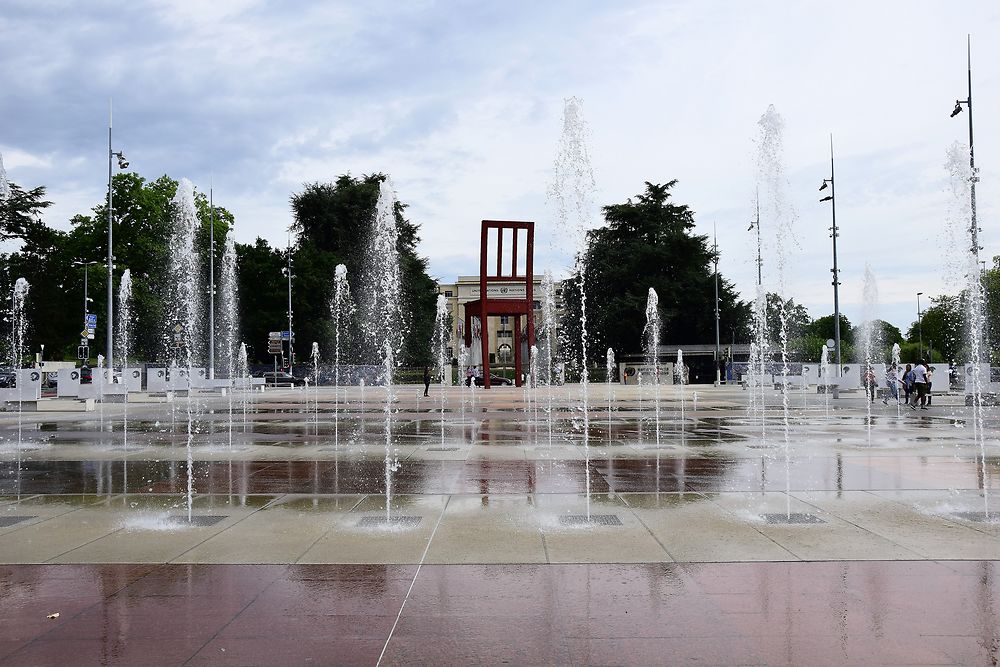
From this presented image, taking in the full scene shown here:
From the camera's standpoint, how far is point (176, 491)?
9.68 meters

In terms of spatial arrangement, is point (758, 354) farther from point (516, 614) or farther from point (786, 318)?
point (516, 614)

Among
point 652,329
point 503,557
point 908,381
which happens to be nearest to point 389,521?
point 503,557

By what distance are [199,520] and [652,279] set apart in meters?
60.3

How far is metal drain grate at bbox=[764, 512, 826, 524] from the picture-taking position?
763 centimetres

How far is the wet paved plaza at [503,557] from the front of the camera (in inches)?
176

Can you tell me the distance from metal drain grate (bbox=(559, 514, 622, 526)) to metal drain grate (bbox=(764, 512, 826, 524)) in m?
1.41

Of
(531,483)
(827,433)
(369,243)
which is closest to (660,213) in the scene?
(369,243)

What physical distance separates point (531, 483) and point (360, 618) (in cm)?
541

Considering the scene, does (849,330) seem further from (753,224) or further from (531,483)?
(531,483)

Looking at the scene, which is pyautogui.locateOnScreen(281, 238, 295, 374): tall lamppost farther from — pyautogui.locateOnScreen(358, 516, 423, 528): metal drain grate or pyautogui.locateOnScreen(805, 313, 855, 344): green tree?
pyautogui.locateOnScreen(805, 313, 855, 344): green tree

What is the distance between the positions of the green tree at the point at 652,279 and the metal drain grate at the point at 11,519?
57.8 meters

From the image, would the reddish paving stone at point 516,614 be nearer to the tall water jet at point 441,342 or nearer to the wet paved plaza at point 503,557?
the wet paved plaza at point 503,557

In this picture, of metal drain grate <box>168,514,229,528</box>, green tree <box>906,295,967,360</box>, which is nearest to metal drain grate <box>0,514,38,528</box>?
metal drain grate <box>168,514,229,528</box>

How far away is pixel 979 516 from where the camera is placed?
780 centimetres
